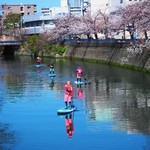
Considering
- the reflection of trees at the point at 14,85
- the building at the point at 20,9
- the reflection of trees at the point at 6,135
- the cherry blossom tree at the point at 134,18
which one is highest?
the building at the point at 20,9

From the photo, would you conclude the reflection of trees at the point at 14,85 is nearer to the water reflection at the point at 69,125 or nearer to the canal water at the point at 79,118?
the canal water at the point at 79,118

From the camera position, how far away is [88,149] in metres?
14.3

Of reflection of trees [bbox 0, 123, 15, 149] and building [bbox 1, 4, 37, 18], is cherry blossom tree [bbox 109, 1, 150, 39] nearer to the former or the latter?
reflection of trees [bbox 0, 123, 15, 149]

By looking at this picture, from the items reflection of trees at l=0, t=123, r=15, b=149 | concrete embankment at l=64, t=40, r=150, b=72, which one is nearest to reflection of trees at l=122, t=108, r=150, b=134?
reflection of trees at l=0, t=123, r=15, b=149

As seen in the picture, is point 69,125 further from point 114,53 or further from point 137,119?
point 114,53

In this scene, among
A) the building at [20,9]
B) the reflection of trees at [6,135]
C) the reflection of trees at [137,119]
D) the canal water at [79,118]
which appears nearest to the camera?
the canal water at [79,118]

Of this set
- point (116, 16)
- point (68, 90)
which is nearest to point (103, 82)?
point (68, 90)

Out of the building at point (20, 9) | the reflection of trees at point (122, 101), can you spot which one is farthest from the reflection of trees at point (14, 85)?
the building at point (20, 9)

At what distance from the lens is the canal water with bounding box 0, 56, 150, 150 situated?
1511 cm

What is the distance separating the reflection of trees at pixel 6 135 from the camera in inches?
A: 604

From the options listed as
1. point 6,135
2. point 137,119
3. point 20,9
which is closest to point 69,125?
point 6,135

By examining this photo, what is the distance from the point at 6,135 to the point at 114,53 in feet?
116

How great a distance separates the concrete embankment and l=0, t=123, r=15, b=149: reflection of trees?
22696 mm

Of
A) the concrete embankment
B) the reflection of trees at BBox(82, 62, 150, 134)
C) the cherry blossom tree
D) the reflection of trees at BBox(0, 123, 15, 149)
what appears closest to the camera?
the reflection of trees at BBox(0, 123, 15, 149)
